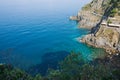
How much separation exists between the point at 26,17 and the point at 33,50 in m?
85.7

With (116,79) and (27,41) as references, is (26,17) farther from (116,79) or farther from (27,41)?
(116,79)

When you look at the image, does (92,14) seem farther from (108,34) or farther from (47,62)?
(47,62)

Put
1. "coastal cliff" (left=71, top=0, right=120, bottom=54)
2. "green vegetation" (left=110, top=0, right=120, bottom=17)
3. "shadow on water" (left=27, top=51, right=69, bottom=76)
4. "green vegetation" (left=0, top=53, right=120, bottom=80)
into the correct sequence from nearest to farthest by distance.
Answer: "green vegetation" (left=0, top=53, right=120, bottom=80), "shadow on water" (left=27, top=51, right=69, bottom=76), "coastal cliff" (left=71, top=0, right=120, bottom=54), "green vegetation" (left=110, top=0, right=120, bottom=17)

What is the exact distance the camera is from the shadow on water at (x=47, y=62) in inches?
3366

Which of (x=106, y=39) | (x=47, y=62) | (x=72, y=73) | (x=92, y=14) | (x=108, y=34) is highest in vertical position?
(x=72, y=73)

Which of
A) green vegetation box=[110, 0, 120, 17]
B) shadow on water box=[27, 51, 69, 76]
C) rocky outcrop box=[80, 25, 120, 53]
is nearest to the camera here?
shadow on water box=[27, 51, 69, 76]

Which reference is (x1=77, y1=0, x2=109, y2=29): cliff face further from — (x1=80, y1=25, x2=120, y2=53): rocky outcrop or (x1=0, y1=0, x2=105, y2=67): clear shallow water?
(x1=80, y1=25, x2=120, y2=53): rocky outcrop

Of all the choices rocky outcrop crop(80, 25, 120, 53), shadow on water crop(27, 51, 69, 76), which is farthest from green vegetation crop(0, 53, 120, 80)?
rocky outcrop crop(80, 25, 120, 53)

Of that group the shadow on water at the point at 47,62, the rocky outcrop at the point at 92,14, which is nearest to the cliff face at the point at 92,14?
the rocky outcrop at the point at 92,14

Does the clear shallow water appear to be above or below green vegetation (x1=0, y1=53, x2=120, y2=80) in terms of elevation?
below

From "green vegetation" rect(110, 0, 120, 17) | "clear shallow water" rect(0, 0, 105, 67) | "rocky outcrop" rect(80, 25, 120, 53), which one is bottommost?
"clear shallow water" rect(0, 0, 105, 67)

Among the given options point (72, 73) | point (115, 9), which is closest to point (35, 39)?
point (115, 9)

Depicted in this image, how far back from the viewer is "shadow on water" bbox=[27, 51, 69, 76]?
85.5m

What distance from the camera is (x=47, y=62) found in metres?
93.9
